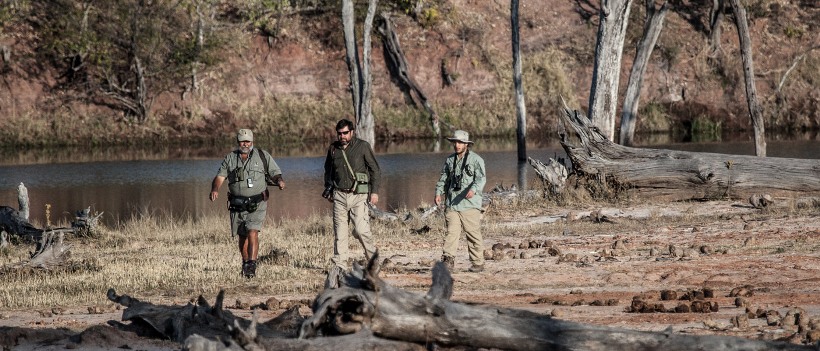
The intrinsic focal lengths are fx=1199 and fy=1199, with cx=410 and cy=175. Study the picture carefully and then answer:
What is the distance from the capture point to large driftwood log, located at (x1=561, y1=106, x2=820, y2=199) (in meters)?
20.0

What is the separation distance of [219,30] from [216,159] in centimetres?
861

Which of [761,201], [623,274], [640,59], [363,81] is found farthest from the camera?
[363,81]

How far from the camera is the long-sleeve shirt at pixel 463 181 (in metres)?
13.4

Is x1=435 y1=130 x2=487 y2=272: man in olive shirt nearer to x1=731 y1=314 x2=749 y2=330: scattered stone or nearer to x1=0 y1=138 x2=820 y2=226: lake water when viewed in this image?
x1=731 y1=314 x2=749 y2=330: scattered stone

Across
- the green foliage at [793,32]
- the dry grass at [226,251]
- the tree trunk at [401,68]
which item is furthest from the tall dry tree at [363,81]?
the green foliage at [793,32]

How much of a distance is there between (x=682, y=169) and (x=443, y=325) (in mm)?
13335

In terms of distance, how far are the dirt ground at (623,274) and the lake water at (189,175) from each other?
566 cm

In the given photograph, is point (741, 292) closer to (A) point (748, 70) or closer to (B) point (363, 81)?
(A) point (748, 70)

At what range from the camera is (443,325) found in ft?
25.7

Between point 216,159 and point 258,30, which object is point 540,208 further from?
point 258,30

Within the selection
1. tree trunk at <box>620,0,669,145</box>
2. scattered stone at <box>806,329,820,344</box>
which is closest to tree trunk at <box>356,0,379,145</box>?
tree trunk at <box>620,0,669,145</box>

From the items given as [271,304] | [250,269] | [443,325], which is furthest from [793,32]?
[443,325]

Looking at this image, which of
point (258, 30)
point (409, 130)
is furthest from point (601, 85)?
point (258, 30)

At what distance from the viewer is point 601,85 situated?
2531cm
